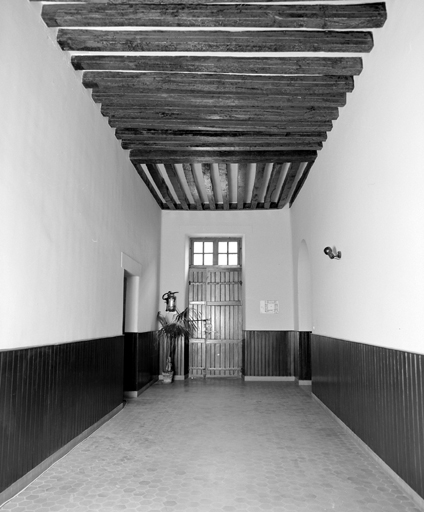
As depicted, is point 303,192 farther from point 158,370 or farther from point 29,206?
point 29,206

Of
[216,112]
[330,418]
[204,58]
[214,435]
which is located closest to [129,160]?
[216,112]

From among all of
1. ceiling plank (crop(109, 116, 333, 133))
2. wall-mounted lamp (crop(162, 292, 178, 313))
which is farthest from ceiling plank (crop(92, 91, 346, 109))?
wall-mounted lamp (crop(162, 292, 178, 313))

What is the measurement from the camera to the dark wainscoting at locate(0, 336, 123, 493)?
3656mm

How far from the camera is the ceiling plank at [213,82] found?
533 centimetres

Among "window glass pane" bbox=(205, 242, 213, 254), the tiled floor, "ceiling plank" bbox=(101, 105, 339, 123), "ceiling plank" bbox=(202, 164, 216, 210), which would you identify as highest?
"ceiling plank" bbox=(101, 105, 339, 123)

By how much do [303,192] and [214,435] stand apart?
5.12 m

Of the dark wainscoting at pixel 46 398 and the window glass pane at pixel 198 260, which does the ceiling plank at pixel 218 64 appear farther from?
the window glass pane at pixel 198 260

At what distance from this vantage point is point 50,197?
4.46m

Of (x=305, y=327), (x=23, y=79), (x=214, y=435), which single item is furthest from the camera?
(x=305, y=327)

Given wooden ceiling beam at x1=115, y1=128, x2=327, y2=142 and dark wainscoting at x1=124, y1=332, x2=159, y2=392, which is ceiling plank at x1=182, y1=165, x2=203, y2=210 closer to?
wooden ceiling beam at x1=115, y1=128, x2=327, y2=142

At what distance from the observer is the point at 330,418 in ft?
21.5

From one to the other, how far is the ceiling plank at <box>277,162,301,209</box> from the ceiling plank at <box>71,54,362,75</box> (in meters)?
3.15

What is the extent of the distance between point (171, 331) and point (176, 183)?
309 centimetres

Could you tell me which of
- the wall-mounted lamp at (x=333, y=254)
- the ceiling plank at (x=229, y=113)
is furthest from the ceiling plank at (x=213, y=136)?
the wall-mounted lamp at (x=333, y=254)
